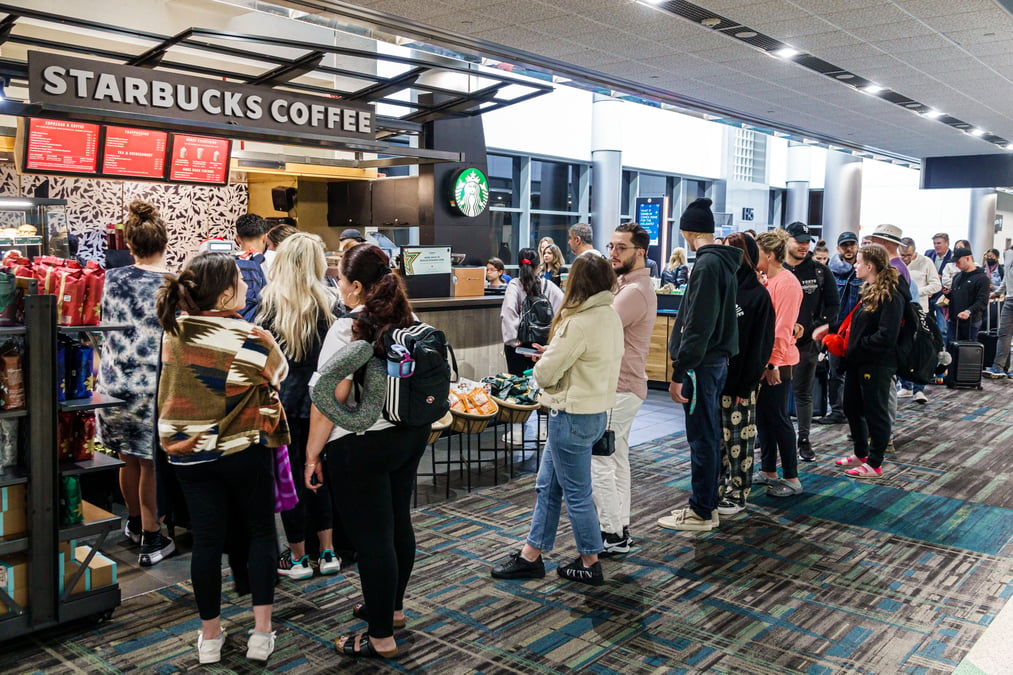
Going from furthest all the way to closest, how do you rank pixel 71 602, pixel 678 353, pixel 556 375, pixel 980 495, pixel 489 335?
pixel 489 335 < pixel 980 495 < pixel 678 353 < pixel 556 375 < pixel 71 602

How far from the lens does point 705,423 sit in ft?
14.4

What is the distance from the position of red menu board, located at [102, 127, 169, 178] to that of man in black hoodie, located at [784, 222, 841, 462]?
561 centimetres

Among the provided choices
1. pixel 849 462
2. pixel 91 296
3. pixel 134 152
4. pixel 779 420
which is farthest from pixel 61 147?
pixel 849 462

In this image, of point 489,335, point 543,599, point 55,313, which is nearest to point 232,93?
point 489,335

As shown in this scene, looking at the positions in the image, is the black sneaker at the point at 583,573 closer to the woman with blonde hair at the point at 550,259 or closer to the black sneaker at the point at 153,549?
the black sneaker at the point at 153,549

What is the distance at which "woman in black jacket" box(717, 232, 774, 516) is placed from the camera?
15.2 ft

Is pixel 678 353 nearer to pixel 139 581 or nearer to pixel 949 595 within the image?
pixel 949 595

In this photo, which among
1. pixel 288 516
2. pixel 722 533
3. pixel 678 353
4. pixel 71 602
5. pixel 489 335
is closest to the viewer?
pixel 71 602

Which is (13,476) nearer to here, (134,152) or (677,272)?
(134,152)

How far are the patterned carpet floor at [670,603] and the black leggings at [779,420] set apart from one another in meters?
0.27

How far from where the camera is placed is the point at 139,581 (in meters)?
3.81

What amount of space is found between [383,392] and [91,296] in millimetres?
1396

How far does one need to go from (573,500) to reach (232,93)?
14.5ft

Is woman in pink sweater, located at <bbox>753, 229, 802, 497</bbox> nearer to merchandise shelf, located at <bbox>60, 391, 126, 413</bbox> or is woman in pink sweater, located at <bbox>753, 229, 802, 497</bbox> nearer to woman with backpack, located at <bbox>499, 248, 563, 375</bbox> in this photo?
woman with backpack, located at <bbox>499, 248, 563, 375</bbox>
